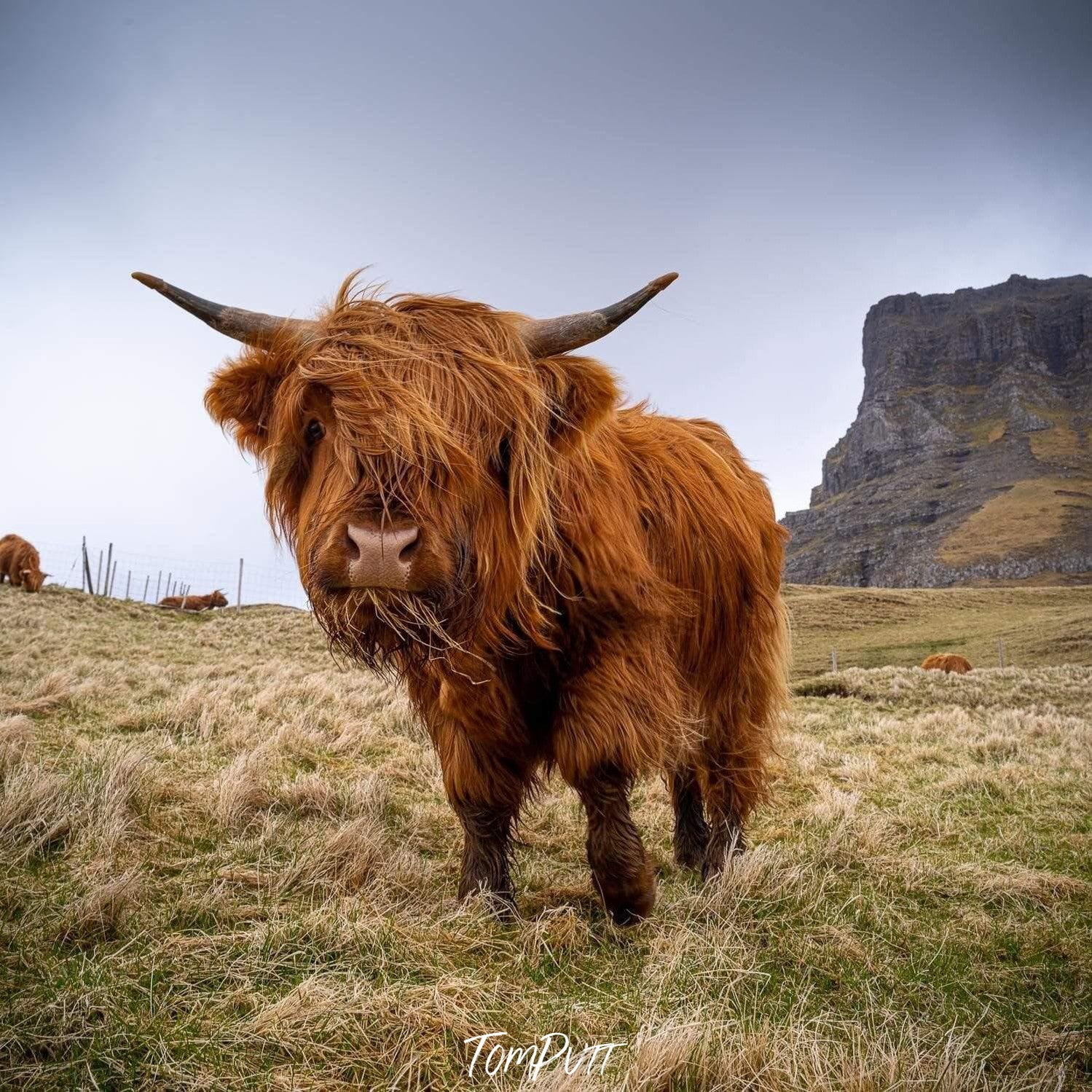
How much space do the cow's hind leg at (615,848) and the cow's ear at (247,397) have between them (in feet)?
6.05

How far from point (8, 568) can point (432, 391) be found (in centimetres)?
2822

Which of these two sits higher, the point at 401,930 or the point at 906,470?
the point at 906,470

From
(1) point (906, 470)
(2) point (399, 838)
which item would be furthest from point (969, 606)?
(1) point (906, 470)

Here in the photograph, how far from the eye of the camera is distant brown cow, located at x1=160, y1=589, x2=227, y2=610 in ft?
97.7

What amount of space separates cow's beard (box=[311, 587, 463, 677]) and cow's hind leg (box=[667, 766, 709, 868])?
222cm

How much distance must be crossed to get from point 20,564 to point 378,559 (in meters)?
28.5

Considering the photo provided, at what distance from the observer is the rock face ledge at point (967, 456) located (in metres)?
105

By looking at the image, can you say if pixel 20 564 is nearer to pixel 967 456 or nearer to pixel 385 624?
pixel 385 624

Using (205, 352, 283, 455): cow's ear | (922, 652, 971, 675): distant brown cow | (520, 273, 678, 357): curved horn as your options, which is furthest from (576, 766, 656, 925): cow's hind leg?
(922, 652, 971, 675): distant brown cow

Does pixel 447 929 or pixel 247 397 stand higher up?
pixel 247 397

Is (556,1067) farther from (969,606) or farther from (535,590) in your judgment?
(969,606)

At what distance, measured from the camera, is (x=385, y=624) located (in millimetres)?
2049

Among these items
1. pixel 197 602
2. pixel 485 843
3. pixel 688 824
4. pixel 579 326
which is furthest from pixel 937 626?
pixel 579 326

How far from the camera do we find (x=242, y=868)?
106 inches
